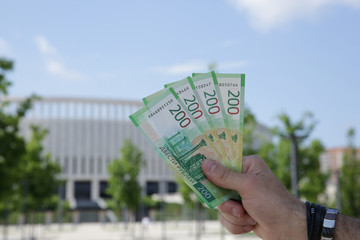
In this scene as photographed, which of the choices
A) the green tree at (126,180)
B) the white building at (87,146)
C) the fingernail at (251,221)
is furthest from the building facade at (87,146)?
the fingernail at (251,221)

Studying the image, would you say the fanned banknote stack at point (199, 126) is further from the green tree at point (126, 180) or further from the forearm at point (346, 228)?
the green tree at point (126, 180)

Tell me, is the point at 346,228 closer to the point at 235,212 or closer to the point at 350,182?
the point at 235,212

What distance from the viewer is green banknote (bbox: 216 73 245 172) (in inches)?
86.7

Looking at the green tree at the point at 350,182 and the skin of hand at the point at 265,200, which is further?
the green tree at the point at 350,182

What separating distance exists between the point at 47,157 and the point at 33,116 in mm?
41198

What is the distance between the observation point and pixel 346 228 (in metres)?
2.00

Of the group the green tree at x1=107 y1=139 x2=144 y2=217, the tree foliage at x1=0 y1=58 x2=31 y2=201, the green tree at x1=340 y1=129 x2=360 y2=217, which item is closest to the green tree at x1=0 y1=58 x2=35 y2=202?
the tree foliage at x1=0 y1=58 x2=31 y2=201

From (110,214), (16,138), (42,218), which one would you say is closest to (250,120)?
(16,138)

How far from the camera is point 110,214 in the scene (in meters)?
58.3

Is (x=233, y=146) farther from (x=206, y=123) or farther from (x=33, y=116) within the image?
(x=33, y=116)

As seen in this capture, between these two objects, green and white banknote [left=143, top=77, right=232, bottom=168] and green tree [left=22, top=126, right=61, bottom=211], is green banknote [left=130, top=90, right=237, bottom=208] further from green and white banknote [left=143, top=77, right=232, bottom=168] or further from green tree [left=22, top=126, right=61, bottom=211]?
green tree [left=22, top=126, right=61, bottom=211]

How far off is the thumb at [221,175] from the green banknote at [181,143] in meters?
0.06

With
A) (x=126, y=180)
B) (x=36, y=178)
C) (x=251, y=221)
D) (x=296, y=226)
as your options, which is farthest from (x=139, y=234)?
A: (x=296, y=226)

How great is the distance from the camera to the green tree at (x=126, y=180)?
32844mm
